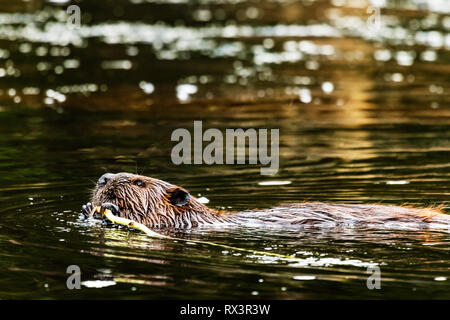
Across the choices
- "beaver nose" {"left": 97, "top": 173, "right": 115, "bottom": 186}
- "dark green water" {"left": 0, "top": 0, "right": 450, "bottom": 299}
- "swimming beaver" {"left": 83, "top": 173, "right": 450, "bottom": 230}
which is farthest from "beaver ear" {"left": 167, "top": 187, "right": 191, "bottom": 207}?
"beaver nose" {"left": 97, "top": 173, "right": 115, "bottom": 186}

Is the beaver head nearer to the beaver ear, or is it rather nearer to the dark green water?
the beaver ear

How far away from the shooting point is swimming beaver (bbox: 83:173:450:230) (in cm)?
909

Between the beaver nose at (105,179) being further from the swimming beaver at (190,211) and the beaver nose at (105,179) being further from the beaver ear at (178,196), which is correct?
the beaver ear at (178,196)

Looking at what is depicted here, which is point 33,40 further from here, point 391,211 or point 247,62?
point 391,211

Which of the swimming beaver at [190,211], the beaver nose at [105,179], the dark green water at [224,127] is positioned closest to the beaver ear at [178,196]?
the swimming beaver at [190,211]

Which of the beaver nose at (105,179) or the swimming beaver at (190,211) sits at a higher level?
the beaver nose at (105,179)

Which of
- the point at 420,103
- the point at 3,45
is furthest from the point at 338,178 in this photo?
the point at 3,45

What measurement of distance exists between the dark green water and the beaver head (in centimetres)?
31

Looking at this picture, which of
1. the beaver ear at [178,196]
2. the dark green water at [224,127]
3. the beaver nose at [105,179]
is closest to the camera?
the dark green water at [224,127]

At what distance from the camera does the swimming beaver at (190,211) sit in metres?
9.09

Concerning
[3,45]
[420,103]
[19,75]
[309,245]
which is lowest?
[309,245]

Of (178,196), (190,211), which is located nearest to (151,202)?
(178,196)

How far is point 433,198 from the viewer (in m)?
10.6
